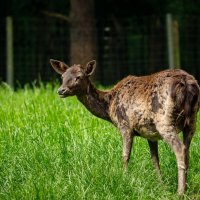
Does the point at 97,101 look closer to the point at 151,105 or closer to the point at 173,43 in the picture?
the point at 151,105

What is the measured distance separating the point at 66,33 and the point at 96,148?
36.6ft

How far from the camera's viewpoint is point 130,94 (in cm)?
730

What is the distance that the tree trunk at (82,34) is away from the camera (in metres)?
17.5

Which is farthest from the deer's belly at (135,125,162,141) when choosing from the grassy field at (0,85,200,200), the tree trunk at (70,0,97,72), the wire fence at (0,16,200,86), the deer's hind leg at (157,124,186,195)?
the tree trunk at (70,0,97,72)

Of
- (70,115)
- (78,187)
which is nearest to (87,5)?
(70,115)

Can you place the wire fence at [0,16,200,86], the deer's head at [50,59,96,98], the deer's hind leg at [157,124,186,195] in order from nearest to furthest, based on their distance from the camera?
the deer's hind leg at [157,124,186,195]
the deer's head at [50,59,96,98]
the wire fence at [0,16,200,86]

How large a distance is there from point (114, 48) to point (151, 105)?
11.2 metres

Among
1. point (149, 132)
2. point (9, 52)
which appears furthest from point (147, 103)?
point (9, 52)

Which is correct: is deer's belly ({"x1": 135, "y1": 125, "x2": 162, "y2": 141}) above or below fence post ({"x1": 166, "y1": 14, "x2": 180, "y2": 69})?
below

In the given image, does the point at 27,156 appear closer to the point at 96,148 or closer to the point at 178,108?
the point at 96,148

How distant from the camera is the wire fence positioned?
58.9ft

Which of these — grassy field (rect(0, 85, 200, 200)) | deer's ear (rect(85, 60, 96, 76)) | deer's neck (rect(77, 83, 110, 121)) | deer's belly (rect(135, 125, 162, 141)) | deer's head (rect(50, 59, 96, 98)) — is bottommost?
grassy field (rect(0, 85, 200, 200))

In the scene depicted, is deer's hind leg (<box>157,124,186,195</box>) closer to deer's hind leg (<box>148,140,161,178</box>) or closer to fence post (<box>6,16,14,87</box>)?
deer's hind leg (<box>148,140,161,178</box>)

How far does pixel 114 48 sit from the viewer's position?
18141mm
